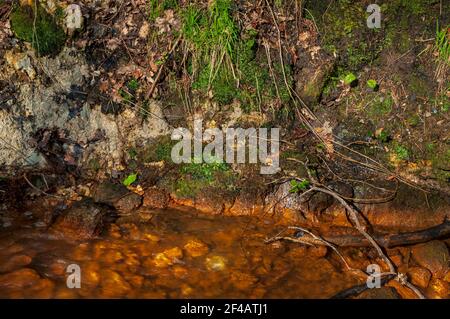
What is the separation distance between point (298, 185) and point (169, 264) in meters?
1.84

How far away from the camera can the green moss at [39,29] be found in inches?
188

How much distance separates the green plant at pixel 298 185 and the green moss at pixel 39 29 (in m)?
3.31


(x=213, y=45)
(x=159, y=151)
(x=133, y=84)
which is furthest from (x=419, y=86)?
(x=133, y=84)

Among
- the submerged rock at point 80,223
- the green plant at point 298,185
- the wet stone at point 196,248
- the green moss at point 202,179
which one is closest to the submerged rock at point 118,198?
the submerged rock at point 80,223

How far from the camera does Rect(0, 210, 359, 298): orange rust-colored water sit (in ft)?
12.6

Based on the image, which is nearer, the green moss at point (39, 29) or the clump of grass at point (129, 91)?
the green moss at point (39, 29)

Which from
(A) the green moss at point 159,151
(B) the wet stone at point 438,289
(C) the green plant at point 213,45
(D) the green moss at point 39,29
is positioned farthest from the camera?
(A) the green moss at point 159,151

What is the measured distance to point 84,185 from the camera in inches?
200

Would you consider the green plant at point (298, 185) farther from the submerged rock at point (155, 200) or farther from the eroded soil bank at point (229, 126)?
the submerged rock at point (155, 200)

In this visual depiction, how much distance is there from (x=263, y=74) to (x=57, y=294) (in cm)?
348

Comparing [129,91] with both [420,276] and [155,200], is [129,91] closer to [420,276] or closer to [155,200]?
[155,200]

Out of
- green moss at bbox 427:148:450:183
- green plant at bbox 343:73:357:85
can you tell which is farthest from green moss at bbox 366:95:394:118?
green moss at bbox 427:148:450:183

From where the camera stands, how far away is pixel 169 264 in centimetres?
421

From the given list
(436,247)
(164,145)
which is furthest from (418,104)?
(164,145)
